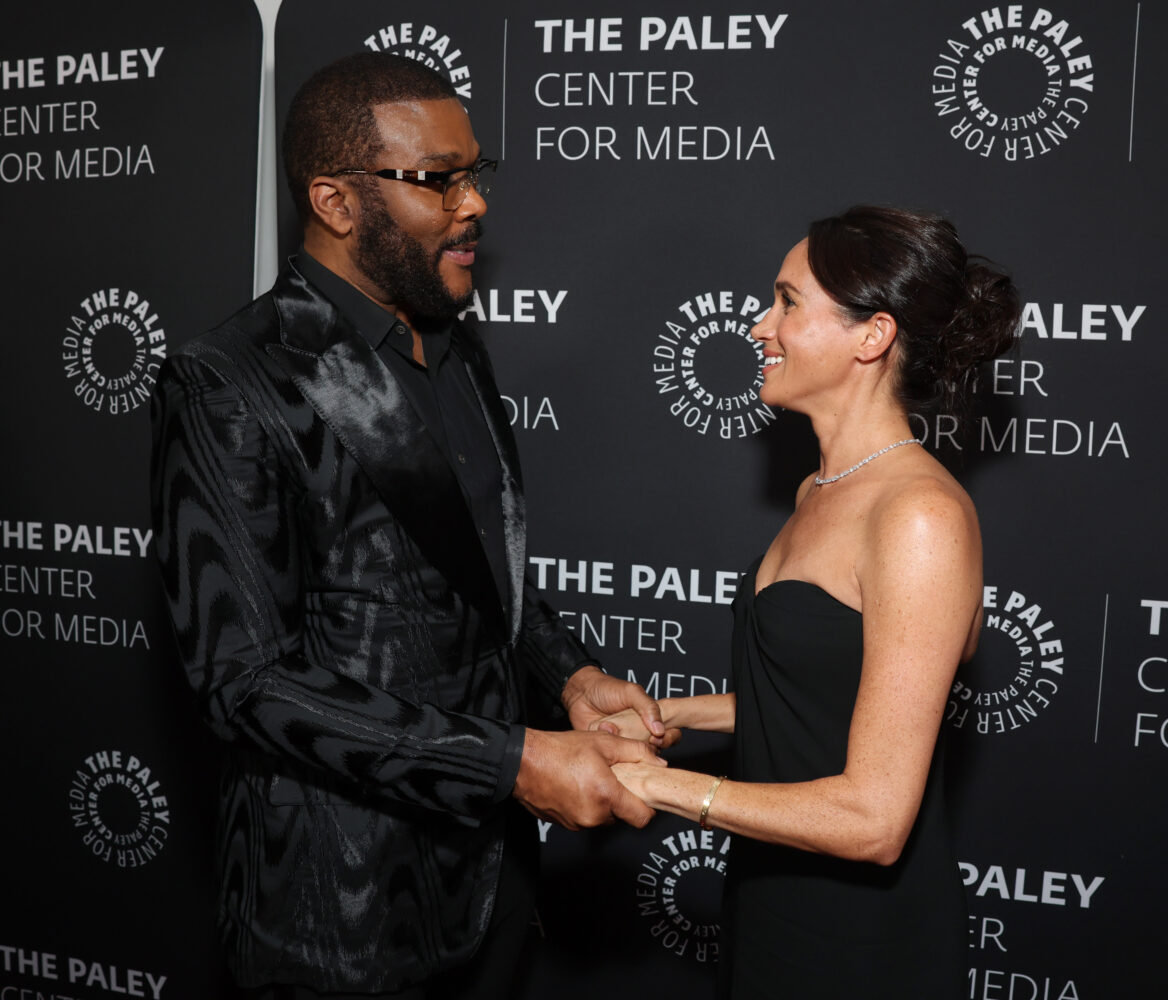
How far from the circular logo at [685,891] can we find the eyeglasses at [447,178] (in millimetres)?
1507

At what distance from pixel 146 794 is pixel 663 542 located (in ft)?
4.91

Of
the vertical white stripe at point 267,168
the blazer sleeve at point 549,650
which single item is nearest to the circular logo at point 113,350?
the vertical white stripe at point 267,168

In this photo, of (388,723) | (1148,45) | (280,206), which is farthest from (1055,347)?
(280,206)

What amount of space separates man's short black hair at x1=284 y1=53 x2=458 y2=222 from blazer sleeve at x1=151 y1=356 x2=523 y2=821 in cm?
44

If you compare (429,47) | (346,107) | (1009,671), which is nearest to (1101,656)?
(1009,671)

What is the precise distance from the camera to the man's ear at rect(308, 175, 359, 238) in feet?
5.59

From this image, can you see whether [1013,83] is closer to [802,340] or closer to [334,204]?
[802,340]

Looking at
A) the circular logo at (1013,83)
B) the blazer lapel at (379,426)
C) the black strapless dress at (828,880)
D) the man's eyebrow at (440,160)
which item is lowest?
the black strapless dress at (828,880)

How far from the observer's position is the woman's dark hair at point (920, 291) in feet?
5.00

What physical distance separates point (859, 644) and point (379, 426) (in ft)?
2.55

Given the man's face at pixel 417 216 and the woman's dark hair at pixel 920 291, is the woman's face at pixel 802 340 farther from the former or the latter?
the man's face at pixel 417 216

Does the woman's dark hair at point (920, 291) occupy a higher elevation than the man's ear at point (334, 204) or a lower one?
lower

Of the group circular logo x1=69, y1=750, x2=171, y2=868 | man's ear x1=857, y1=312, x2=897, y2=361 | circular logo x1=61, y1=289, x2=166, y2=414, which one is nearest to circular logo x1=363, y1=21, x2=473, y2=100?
circular logo x1=61, y1=289, x2=166, y2=414

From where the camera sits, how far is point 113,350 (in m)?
2.59
